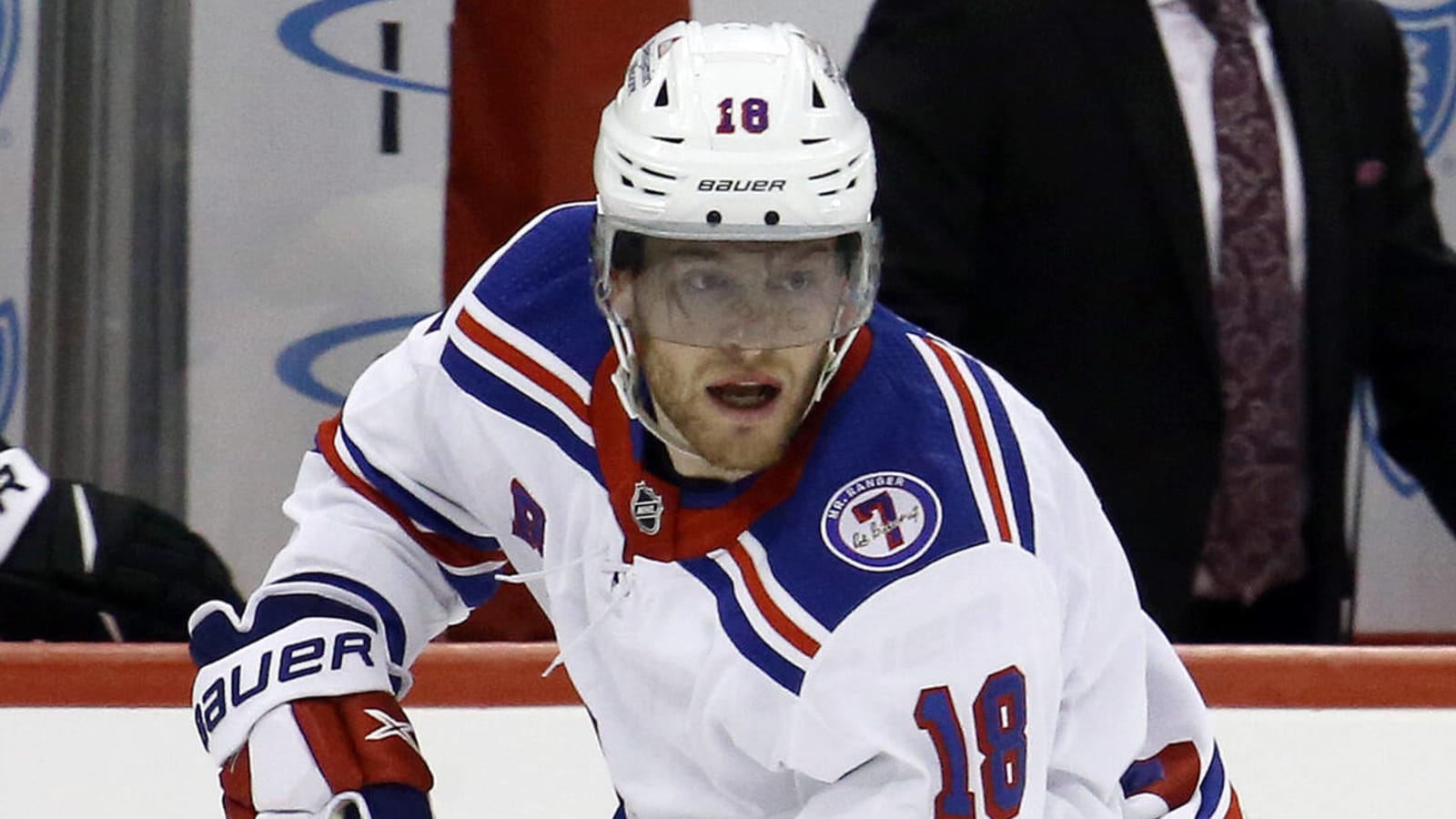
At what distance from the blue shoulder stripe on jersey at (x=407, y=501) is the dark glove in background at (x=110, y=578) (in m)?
0.58

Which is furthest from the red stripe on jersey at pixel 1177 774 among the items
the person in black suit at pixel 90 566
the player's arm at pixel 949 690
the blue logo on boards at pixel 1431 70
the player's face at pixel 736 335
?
the blue logo on boards at pixel 1431 70

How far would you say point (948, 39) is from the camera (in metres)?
1.99

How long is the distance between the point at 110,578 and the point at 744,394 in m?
0.99

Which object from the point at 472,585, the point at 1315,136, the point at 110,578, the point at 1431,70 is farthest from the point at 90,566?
the point at 1431,70

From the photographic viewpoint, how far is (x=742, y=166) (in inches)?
53.0

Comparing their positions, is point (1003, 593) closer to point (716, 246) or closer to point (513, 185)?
point (716, 246)

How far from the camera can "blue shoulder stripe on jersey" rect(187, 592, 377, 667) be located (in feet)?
5.18

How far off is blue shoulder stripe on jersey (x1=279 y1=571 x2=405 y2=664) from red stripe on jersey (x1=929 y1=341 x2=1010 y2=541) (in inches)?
16.5

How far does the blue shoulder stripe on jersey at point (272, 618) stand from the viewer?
62.2 inches

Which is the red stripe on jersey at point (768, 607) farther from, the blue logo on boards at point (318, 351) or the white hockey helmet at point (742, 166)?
the blue logo on boards at point (318, 351)

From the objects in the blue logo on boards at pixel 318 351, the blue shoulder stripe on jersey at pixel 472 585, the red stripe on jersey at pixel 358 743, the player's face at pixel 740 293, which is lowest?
the blue logo on boards at pixel 318 351

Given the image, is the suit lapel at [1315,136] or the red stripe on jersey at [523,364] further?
the suit lapel at [1315,136]

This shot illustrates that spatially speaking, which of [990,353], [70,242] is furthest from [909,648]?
[70,242]

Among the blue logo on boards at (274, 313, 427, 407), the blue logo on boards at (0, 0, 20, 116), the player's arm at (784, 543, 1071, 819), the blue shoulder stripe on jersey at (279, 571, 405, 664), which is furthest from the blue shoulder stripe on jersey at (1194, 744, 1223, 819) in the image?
the blue logo on boards at (0, 0, 20, 116)
